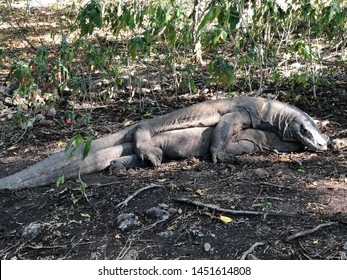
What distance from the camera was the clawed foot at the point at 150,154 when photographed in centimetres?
473

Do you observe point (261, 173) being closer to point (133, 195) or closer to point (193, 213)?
point (193, 213)

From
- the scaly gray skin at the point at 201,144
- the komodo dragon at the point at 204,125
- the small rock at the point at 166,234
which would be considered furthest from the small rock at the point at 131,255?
the scaly gray skin at the point at 201,144

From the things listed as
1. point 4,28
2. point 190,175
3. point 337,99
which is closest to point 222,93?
point 337,99

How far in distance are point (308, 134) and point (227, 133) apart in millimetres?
722

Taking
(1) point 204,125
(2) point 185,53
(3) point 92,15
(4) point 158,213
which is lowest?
Result: (4) point 158,213

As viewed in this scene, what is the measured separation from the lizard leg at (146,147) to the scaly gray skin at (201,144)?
0.07m

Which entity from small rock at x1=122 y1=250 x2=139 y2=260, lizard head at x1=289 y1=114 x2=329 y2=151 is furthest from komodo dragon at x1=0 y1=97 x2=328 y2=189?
small rock at x1=122 y1=250 x2=139 y2=260

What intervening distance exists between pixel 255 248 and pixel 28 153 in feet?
9.84

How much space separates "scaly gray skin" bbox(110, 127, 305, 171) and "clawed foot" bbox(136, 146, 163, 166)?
0.09 metres

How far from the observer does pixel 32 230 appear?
3.65 metres

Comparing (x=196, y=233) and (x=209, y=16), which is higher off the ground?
(x=209, y=16)

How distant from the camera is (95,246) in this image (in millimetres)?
3379

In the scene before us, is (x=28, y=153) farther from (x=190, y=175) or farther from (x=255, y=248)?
(x=255, y=248)

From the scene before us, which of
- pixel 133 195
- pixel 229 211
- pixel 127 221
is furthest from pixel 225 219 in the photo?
pixel 133 195
